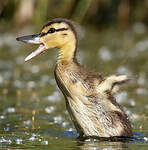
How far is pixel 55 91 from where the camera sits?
13344 millimetres

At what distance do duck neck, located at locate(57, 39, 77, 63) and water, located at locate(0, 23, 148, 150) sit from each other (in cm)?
101

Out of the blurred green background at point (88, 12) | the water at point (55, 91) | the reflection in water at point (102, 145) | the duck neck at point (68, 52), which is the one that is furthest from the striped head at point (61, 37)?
the blurred green background at point (88, 12)

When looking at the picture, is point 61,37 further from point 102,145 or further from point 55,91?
point 55,91

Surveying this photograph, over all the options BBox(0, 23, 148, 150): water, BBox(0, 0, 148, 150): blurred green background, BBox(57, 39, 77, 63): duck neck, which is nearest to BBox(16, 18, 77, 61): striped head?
BBox(57, 39, 77, 63): duck neck

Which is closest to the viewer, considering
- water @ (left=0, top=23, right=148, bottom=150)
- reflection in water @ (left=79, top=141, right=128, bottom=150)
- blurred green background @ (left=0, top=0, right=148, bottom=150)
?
reflection in water @ (left=79, top=141, right=128, bottom=150)

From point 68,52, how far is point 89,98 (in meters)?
0.87

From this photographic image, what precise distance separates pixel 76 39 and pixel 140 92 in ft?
13.6

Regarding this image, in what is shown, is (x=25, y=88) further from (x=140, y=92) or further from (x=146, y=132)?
(x=146, y=132)

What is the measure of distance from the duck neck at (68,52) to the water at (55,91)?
101 cm

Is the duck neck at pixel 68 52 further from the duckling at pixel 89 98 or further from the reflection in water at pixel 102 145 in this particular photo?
the reflection in water at pixel 102 145

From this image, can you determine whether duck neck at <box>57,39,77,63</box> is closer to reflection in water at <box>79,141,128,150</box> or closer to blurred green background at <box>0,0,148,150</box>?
blurred green background at <box>0,0,148,150</box>

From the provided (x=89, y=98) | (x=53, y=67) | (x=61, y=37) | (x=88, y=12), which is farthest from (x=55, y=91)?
(x=88, y=12)

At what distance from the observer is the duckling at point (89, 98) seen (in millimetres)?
8781

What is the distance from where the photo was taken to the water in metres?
8.71
